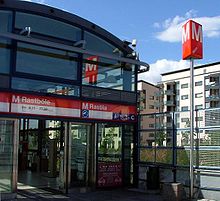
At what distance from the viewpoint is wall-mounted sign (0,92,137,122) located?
39.6ft

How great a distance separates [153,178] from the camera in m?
14.0

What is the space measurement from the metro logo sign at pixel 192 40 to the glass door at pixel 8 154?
5729mm

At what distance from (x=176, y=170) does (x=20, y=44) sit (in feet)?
21.3

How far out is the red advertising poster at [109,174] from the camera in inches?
555

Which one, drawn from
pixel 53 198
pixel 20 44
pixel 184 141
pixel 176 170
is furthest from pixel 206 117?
pixel 20 44

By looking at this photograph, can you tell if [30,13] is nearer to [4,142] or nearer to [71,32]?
[71,32]

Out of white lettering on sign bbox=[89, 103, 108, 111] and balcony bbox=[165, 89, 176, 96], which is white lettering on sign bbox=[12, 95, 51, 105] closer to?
white lettering on sign bbox=[89, 103, 108, 111]

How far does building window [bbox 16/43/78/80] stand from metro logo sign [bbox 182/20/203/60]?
12.2 feet

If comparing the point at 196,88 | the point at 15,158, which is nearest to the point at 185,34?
the point at 15,158

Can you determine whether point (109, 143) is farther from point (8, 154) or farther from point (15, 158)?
point (8, 154)

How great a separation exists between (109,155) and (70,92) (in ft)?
9.06

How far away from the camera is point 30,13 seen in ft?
42.5

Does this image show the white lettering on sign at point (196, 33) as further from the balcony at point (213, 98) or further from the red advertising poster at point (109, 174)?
the balcony at point (213, 98)

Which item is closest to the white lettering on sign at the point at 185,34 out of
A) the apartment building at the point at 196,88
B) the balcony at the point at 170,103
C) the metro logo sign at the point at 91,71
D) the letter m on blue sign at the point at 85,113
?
the metro logo sign at the point at 91,71
